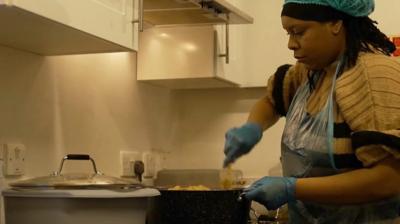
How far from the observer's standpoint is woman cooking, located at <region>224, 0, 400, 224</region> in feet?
→ 4.25

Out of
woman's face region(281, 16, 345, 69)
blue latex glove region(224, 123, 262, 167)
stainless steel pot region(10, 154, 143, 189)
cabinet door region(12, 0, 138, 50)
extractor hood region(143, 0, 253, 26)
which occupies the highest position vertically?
extractor hood region(143, 0, 253, 26)

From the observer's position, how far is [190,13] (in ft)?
6.60

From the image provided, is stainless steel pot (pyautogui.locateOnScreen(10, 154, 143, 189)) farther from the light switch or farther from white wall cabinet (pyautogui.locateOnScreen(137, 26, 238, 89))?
white wall cabinet (pyautogui.locateOnScreen(137, 26, 238, 89))

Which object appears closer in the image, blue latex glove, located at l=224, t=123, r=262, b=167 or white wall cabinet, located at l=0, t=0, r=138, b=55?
white wall cabinet, located at l=0, t=0, r=138, b=55

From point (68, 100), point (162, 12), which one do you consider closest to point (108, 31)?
point (68, 100)

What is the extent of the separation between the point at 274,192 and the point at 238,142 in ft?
0.79

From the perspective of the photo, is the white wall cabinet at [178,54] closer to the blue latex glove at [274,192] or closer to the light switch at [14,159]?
the light switch at [14,159]

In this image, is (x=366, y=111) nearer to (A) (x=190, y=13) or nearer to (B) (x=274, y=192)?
(B) (x=274, y=192)

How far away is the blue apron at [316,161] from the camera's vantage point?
1.42m

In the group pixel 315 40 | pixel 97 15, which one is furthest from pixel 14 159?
→ pixel 315 40

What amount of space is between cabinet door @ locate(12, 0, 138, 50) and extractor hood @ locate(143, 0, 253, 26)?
0.27 m

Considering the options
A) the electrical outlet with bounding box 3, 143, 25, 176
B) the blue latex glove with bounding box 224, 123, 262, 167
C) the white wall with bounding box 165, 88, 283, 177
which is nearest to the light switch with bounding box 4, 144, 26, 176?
the electrical outlet with bounding box 3, 143, 25, 176

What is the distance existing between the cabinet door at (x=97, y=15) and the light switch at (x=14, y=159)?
0.38 meters

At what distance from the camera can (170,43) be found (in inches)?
87.8
